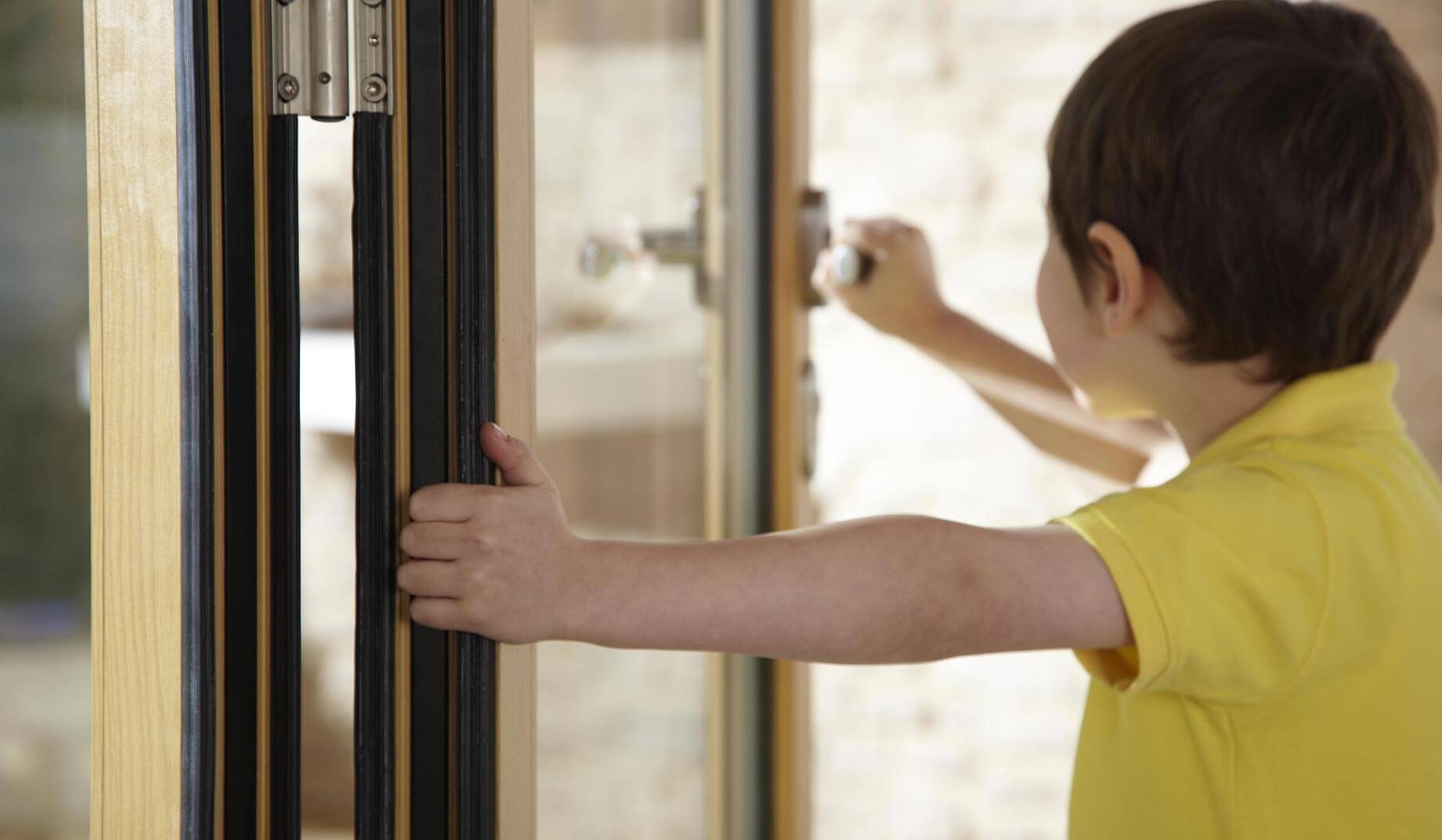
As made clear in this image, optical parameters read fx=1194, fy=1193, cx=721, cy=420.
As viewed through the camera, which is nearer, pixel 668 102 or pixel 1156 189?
pixel 1156 189

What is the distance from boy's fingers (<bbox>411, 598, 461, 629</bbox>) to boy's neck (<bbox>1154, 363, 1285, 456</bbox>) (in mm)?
514

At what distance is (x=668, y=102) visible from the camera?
0.95 metres

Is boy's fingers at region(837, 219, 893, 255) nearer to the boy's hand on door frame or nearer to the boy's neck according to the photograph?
the boy's neck

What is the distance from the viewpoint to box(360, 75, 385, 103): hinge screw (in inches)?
18.6

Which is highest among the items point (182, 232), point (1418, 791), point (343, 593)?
point (182, 232)

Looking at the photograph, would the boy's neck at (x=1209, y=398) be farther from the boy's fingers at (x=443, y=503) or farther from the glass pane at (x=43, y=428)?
the glass pane at (x=43, y=428)

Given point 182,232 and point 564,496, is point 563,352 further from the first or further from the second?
point 182,232

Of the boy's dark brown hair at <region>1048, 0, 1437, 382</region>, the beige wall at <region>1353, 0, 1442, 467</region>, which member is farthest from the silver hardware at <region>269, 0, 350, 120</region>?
the beige wall at <region>1353, 0, 1442, 467</region>

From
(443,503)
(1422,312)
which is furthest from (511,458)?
(1422,312)

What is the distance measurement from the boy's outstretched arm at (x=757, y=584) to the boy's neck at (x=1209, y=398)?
21cm

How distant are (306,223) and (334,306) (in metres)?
0.08

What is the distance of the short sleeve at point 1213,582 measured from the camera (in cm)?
62

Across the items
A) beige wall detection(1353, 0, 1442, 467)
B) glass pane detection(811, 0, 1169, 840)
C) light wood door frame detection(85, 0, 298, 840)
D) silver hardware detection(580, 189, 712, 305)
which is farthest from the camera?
glass pane detection(811, 0, 1169, 840)

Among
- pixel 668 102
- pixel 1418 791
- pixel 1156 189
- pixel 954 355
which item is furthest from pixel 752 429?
pixel 1418 791
